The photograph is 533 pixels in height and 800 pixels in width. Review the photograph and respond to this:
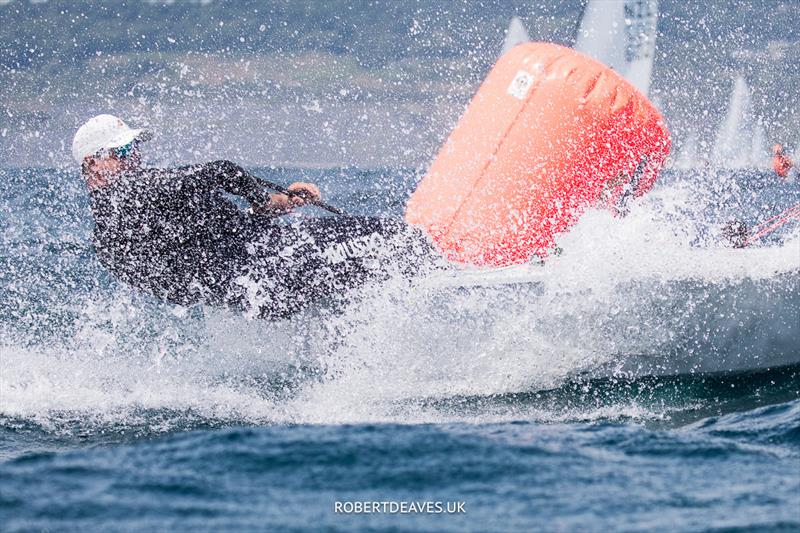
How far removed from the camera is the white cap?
5.03 meters

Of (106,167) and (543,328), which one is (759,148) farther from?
(106,167)

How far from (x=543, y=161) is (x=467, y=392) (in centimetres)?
132

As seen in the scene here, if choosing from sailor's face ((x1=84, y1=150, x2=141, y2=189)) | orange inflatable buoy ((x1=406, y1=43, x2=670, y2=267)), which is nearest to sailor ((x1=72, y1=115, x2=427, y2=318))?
sailor's face ((x1=84, y1=150, x2=141, y2=189))

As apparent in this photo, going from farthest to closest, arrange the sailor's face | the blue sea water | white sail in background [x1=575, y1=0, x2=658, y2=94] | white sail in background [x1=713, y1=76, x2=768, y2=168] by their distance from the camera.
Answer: white sail in background [x1=713, y1=76, x2=768, y2=168] → white sail in background [x1=575, y1=0, x2=658, y2=94] → the sailor's face → the blue sea water

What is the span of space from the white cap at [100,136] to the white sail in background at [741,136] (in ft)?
115

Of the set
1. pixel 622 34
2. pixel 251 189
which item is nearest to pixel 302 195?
pixel 251 189

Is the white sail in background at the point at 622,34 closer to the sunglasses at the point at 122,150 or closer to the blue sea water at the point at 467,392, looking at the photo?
the blue sea water at the point at 467,392

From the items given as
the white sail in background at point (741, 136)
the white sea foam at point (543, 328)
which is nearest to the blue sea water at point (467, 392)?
the white sea foam at point (543, 328)

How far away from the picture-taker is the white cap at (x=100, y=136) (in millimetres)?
5027

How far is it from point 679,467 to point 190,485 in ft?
5.54

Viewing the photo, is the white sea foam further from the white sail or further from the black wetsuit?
the white sail

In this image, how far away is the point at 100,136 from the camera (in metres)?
5.04

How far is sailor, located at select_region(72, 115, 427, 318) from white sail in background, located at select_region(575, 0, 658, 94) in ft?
34.9

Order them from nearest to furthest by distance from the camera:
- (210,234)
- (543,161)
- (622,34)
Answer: (210,234) < (543,161) < (622,34)
